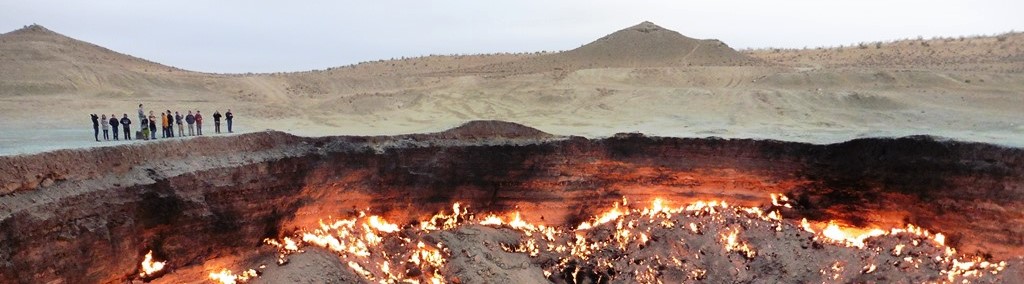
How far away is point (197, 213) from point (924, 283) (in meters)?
12.7

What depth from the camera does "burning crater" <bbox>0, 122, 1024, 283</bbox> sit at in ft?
33.1

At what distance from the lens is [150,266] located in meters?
10.2

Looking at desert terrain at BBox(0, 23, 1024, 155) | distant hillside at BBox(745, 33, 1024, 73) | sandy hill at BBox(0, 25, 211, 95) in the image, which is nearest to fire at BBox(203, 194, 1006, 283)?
desert terrain at BBox(0, 23, 1024, 155)

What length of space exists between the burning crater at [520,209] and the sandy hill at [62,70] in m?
22.2

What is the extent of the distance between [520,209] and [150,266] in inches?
296

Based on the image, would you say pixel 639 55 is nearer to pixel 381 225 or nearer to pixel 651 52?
pixel 651 52

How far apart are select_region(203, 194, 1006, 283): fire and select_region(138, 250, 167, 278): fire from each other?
1453 mm

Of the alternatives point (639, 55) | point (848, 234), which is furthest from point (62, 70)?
point (848, 234)

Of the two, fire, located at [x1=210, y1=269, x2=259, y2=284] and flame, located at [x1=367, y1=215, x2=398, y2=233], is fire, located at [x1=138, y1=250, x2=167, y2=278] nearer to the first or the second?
fire, located at [x1=210, y1=269, x2=259, y2=284]

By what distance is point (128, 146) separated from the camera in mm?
10469

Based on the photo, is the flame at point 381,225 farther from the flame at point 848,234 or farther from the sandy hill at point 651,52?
the sandy hill at point 651,52

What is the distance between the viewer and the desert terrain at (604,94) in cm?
2428

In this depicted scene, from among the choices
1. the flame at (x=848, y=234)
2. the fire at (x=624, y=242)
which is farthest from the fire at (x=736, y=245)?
the flame at (x=848, y=234)

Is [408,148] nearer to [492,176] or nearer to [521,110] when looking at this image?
[492,176]
